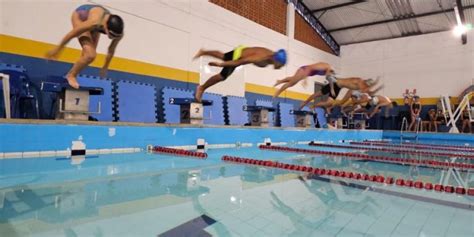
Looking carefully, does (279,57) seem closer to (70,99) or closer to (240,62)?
(240,62)

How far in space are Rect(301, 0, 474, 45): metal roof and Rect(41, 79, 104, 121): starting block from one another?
36.3 ft

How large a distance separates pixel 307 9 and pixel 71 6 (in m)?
9.97

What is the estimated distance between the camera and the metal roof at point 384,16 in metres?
11.9

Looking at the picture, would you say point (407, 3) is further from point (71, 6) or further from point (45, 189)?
point (45, 189)

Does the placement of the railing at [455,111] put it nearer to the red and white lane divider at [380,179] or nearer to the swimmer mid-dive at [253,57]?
the swimmer mid-dive at [253,57]

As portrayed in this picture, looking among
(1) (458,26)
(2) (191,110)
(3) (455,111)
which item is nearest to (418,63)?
(1) (458,26)

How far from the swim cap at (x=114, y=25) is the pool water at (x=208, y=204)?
1.45m

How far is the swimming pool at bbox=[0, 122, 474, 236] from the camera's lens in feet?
4.86

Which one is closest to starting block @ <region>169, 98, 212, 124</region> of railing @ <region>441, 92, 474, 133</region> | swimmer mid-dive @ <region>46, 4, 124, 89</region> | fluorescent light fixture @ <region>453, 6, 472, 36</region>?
swimmer mid-dive @ <region>46, 4, 124, 89</region>

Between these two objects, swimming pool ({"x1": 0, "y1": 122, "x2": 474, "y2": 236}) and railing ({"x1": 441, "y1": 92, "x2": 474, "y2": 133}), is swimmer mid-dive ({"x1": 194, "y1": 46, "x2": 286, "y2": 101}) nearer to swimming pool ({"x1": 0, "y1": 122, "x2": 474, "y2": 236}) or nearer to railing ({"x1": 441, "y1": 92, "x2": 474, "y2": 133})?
swimming pool ({"x1": 0, "y1": 122, "x2": 474, "y2": 236})

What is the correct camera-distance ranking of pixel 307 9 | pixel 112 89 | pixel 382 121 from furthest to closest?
pixel 382 121 < pixel 307 9 < pixel 112 89

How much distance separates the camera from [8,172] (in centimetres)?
267

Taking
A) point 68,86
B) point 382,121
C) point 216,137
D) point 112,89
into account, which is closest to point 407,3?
point 382,121

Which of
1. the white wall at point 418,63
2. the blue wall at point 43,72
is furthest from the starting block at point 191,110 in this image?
the white wall at point 418,63
